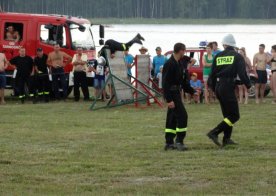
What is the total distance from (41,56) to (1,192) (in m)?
14.7

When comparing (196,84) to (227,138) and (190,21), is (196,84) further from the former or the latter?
(190,21)

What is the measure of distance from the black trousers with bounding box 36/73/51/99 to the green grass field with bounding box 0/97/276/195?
4.63m

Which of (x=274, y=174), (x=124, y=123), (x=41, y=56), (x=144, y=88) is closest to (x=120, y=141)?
(x=124, y=123)

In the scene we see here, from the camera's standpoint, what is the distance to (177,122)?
43.1ft

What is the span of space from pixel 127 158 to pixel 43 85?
12.0 metres

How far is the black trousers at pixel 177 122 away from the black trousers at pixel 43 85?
11.2m

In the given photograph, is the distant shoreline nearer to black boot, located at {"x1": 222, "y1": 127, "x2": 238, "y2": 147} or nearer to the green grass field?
the green grass field

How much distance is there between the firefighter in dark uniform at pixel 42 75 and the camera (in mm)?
24094

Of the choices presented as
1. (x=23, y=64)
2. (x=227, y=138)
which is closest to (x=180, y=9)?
(x=23, y=64)

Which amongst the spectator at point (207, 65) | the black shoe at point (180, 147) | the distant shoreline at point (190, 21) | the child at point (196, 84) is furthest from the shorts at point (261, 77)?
the distant shoreline at point (190, 21)

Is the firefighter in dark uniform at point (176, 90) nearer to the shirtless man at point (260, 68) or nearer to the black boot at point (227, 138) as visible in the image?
the black boot at point (227, 138)

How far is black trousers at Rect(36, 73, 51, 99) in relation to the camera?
79.3 feet

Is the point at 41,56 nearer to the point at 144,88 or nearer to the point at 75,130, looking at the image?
the point at 144,88

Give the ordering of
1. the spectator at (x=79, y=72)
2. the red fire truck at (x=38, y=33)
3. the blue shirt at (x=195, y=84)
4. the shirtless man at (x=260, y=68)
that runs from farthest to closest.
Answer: the red fire truck at (x=38, y=33) < the spectator at (x=79, y=72) < the blue shirt at (x=195, y=84) < the shirtless man at (x=260, y=68)
